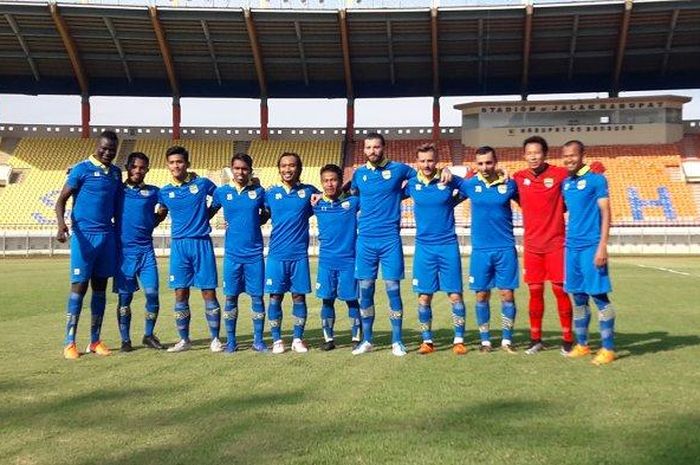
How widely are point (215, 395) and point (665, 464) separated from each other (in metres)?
3.10

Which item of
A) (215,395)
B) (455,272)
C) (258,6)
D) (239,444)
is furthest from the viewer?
(258,6)

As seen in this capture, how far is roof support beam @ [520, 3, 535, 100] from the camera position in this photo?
29234mm

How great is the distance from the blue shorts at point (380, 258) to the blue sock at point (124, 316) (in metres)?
2.56

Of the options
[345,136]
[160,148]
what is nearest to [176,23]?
[160,148]

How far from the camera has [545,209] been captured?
692cm

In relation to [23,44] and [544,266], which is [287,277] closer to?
[544,266]

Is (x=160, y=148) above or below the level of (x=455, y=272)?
above

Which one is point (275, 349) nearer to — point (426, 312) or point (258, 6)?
point (426, 312)

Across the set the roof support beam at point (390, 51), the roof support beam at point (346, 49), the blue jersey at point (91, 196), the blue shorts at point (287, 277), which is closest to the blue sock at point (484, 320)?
the blue shorts at point (287, 277)

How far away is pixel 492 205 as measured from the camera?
23.2 feet

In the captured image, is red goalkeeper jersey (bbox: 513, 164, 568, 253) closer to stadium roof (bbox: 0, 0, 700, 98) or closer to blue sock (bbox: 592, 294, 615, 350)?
blue sock (bbox: 592, 294, 615, 350)

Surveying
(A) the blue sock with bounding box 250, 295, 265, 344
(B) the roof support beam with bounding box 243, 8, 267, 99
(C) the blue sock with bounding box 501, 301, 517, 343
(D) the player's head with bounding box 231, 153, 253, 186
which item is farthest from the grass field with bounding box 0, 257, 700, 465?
(B) the roof support beam with bounding box 243, 8, 267, 99

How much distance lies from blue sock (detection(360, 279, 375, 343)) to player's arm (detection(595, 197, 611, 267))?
7.44 ft

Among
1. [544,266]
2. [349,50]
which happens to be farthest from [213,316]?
[349,50]
